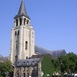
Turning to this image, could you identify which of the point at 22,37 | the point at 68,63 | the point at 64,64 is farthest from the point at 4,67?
the point at 68,63

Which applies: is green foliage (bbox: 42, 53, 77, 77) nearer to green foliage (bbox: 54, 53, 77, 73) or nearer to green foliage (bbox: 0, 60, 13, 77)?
green foliage (bbox: 54, 53, 77, 73)

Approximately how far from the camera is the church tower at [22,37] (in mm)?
96825

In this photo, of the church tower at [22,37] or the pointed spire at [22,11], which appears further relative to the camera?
the pointed spire at [22,11]

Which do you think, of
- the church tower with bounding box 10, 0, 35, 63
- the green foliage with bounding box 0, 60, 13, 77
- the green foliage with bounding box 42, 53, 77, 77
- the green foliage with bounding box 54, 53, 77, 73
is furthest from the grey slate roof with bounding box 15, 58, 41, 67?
the green foliage with bounding box 54, 53, 77, 73

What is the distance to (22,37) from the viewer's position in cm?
9800

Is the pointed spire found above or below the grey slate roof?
above

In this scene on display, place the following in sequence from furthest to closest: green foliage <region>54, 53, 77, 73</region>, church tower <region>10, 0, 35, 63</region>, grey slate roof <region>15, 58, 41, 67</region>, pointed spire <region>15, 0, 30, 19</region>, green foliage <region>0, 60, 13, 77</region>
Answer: pointed spire <region>15, 0, 30, 19</region> → church tower <region>10, 0, 35, 63</region> → grey slate roof <region>15, 58, 41, 67</region> → green foliage <region>0, 60, 13, 77</region> → green foliage <region>54, 53, 77, 73</region>

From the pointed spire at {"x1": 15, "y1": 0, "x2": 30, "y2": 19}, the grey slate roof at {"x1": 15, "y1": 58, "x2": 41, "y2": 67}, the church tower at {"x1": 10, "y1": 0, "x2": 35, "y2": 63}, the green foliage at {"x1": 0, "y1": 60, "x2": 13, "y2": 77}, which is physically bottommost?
the green foliage at {"x1": 0, "y1": 60, "x2": 13, "y2": 77}

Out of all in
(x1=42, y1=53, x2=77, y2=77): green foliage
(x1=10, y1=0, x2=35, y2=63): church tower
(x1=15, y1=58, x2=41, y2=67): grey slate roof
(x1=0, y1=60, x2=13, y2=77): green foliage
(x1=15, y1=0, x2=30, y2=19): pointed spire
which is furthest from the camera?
(x1=15, y1=0, x2=30, y2=19): pointed spire

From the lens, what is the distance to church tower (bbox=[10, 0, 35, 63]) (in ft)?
318

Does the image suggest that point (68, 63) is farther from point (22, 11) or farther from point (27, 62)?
point (22, 11)

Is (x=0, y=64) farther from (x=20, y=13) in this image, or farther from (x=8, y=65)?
(x=20, y=13)

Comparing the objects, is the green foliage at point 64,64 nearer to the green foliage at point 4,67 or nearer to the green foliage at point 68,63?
the green foliage at point 68,63

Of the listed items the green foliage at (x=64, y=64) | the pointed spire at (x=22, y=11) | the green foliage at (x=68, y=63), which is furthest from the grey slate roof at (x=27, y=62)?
the pointed spire at (x=22, y=11)
